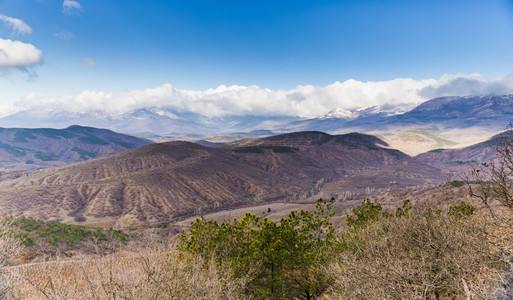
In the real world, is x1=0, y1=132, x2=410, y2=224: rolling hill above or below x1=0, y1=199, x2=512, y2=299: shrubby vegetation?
below

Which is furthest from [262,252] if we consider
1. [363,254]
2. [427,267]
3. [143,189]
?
[143,189]

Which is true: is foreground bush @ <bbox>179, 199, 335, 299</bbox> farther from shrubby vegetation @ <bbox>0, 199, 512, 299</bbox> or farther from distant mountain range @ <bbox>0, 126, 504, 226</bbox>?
distant mountain range @ <bbox>0, 126, 504, 226</bbox>

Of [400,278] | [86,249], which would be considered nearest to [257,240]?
[400,278]

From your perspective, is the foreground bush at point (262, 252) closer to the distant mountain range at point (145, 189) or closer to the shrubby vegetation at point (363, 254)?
the shrubby vegetation at point (363, 254)

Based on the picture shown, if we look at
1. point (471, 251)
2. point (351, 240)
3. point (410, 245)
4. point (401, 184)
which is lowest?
point (401, 184)

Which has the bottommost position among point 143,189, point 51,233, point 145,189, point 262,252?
point 145,189

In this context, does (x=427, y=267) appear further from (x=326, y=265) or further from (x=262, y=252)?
(x=262, y=252)

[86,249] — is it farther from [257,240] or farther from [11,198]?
[11,198]

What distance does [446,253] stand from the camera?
48.7ft

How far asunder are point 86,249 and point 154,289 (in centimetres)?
4675

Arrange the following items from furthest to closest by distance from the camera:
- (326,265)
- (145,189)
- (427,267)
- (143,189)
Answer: (145,189) < (143,189) < (326,265) < (427,267)

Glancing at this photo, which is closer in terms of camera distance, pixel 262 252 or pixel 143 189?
pixel 262 252

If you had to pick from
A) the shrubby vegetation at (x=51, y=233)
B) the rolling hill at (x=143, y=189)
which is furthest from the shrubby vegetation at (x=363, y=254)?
the rolling hill at (x=143, y=189)

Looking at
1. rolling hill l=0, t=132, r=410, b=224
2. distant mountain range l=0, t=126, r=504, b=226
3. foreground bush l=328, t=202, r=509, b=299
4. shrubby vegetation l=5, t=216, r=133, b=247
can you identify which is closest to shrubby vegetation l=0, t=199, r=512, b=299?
foreground bush l=328, t=202, r=509, b=299
